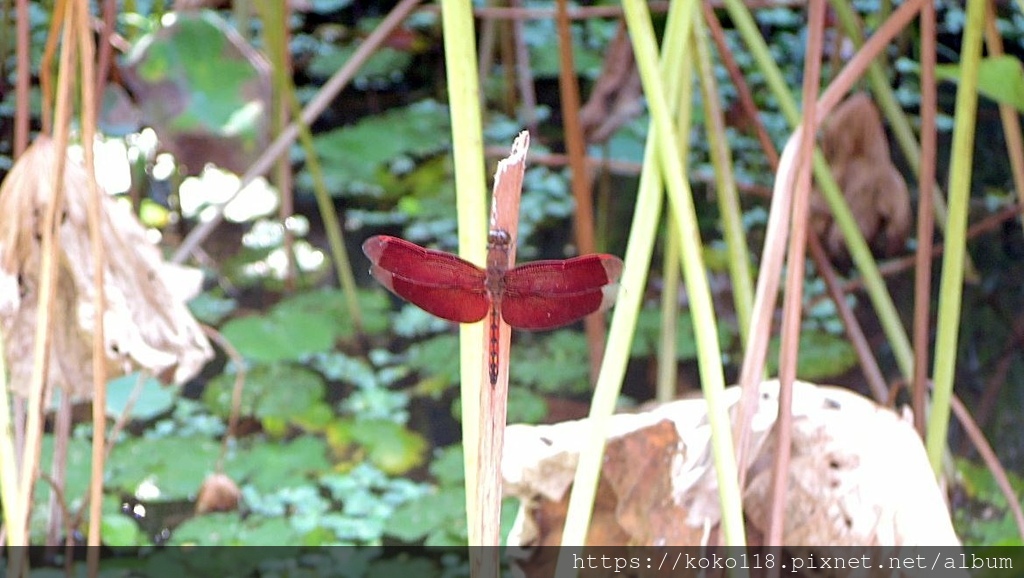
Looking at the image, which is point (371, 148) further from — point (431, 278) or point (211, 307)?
point (431, 278)

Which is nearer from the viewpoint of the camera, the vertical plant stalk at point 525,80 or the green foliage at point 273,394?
the green foliage at point 273,394

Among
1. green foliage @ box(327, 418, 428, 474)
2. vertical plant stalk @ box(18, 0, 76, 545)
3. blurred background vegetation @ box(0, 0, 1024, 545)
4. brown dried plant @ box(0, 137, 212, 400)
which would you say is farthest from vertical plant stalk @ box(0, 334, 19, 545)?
green foliage @ box(327, 418, 428, 474)

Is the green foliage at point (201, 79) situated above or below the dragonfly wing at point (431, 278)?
above

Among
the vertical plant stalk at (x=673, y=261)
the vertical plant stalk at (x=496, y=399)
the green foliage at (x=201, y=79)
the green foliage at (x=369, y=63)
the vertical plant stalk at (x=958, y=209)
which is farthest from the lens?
the green foliage at (x=369, y=63)

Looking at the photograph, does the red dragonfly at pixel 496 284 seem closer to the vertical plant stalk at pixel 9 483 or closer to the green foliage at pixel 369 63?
the vertical plant stalk at pixel 9 483

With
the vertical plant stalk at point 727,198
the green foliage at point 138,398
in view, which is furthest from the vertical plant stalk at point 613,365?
the green foliage at point 138,398

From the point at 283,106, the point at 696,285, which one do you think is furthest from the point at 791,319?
the point at 283,106
